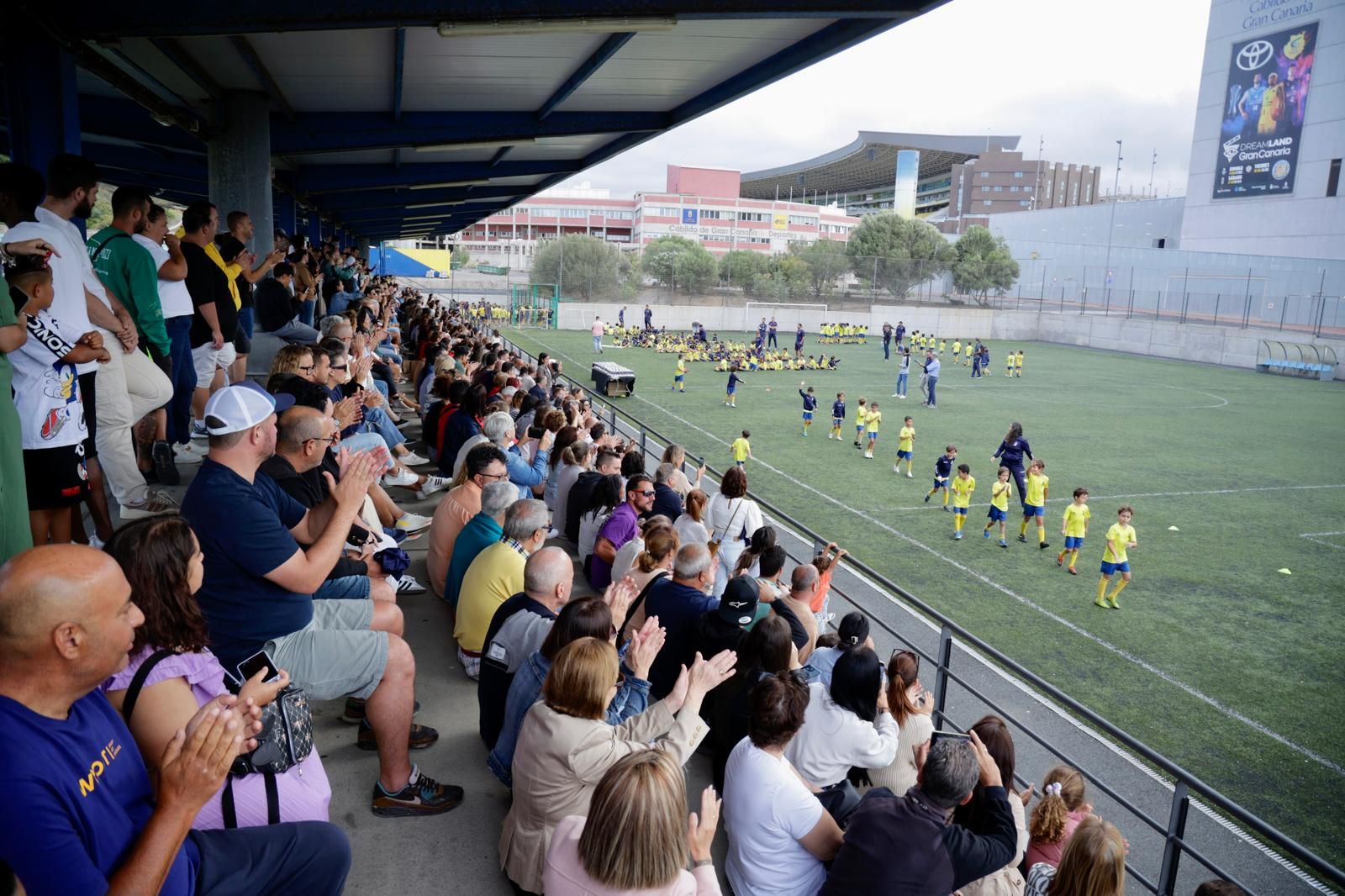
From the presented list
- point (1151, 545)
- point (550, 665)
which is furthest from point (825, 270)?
point (550, 665)

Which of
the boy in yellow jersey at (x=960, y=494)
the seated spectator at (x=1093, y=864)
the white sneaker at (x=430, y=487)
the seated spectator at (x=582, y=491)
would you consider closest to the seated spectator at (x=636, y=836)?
the seated spectator at (x=1093, y=864)

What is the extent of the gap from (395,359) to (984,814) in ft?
45.0

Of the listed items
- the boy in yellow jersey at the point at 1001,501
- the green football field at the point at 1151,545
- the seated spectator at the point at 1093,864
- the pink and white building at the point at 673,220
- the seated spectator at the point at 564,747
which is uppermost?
the pink and white building at the point at 673,220

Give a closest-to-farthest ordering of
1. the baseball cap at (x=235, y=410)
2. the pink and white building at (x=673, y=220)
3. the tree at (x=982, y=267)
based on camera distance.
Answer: the baseball cap at (x=235, y=410), the tree at (x=982, y=267), the pink and white building at (x=673, y=220)

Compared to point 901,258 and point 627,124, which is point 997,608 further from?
point 901,258

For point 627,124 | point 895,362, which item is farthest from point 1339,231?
point 627,124

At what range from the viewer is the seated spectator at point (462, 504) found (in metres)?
5.65

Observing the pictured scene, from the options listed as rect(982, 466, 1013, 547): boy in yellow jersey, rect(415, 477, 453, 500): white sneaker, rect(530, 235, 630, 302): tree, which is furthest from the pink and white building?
rect(415, 477, 453, 500): white sneaker

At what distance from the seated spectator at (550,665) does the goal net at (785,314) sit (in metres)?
56.1

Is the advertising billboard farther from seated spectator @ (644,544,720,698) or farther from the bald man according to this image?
the bald man

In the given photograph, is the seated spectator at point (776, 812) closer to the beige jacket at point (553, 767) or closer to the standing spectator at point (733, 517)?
the beige jacket at point (553, 767)

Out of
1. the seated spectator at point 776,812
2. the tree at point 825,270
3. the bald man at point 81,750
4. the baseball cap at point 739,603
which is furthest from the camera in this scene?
the tree at point 825,270

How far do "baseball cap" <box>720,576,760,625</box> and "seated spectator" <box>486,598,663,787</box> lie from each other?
0.80 meters

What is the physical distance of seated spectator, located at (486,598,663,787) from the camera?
3428 millimetres
